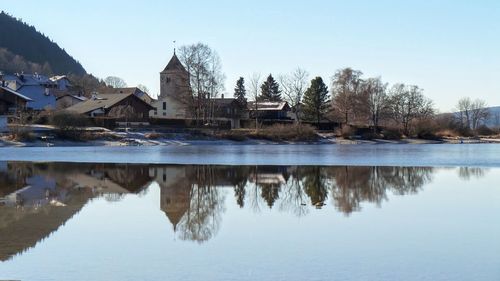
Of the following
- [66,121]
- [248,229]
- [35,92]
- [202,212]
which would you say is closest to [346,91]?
[66,121]

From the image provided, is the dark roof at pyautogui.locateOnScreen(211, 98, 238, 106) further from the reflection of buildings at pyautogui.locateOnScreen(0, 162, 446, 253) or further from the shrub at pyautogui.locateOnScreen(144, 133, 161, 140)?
the reflection of buildings at pyautogui.locateOnScreen(0, 162, 446, 253)

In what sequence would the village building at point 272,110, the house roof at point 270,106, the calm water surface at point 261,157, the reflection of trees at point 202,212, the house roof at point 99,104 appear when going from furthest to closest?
the house roof at point 270,106, the village building at point 272,110, the house roof at point 99,104, the calm water surface at point 261,157, the reflection of trees at point 202,212

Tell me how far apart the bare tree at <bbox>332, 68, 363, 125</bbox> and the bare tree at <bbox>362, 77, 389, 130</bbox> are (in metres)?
1.50

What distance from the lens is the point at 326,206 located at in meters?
18.4

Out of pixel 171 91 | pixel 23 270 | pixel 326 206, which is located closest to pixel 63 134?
pixel 171 91

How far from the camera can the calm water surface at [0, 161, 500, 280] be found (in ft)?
33.7

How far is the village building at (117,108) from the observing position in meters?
85.9

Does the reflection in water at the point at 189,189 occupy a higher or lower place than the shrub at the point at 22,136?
lower

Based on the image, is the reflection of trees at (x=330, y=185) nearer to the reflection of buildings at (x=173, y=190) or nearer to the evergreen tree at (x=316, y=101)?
the reflection of buildings at (x=173, y=190)

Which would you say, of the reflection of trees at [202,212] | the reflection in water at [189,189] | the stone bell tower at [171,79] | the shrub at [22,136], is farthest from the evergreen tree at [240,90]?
the reflection of trees at [202,212]

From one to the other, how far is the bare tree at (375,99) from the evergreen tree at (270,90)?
80.7ft

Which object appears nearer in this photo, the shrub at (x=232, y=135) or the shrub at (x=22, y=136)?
the shrub at (x=22, y=136)

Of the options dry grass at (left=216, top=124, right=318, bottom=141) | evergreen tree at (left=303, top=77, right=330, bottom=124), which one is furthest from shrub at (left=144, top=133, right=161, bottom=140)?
evergreen tree at (left=303, top=77, right=330, bottom=124)

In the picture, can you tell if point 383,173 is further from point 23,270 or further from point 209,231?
point 23,270
